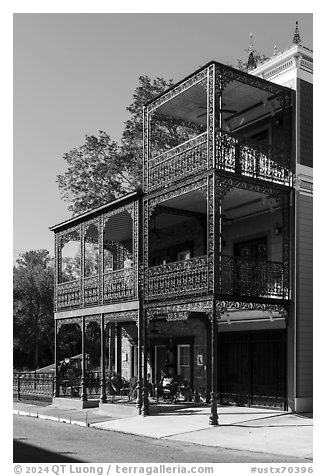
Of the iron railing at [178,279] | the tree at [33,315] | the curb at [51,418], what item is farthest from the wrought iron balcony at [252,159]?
the tree at [33,315]

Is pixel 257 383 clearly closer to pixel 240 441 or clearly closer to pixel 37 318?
pixel 240 441

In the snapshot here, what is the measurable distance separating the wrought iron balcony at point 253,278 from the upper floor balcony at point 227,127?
2493 millimetres

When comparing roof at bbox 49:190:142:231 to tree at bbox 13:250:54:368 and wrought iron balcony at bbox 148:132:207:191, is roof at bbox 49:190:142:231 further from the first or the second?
tree at bbox 13:250:54:368

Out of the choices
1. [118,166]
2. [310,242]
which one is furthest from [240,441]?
[118,166]

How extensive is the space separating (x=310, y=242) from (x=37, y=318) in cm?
3519

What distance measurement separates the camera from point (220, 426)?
16438 millimetres

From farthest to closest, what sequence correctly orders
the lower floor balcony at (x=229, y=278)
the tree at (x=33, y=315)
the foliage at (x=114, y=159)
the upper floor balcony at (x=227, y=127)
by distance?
the tree at (x=33, y=315), the foliage at (x=114, y=159), the upper floor balcony at (x=227, y=127), the lower floor balcony at (x=229, y=278)

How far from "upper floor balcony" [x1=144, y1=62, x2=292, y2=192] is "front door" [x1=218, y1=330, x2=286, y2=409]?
4856mm

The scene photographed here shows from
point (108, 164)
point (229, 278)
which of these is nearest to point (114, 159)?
point (108, 164)

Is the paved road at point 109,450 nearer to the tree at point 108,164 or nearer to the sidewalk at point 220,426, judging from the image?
the sidewalk at point 220,426

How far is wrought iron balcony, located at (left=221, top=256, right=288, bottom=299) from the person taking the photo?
18.0 metres

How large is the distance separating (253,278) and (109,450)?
7.22 meters

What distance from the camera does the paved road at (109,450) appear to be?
12008mm

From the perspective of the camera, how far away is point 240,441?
14203mm
